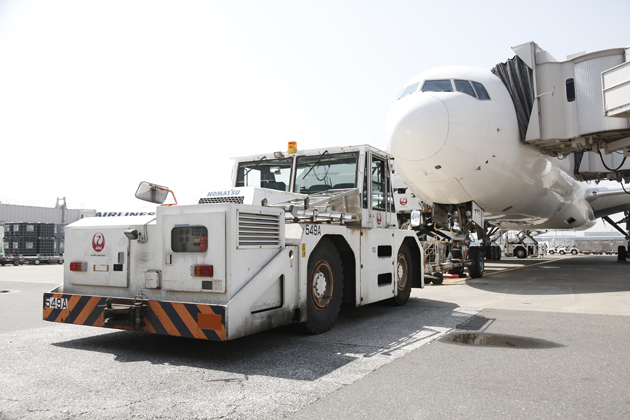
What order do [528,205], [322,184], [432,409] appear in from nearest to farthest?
[432,409] < [322,184] < [528,205]

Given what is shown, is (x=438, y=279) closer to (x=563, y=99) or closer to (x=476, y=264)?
(x=476, y=264)

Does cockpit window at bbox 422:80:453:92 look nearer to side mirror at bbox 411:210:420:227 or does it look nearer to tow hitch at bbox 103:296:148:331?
side mirror at bbox 411:210:420:227

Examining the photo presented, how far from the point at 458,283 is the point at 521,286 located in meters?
1.61

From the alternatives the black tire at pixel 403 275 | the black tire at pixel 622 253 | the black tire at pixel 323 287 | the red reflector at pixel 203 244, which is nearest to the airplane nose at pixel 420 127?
the black tire at pixel 403 275

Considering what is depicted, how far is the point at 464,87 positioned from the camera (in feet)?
37.7

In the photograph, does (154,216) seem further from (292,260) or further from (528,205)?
(528,205)

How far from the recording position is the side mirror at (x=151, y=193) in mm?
5438

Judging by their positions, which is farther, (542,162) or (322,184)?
(542,162)

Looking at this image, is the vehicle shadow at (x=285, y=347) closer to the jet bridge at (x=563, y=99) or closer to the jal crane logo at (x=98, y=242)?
the jal crane logo at (x=98, y=242)

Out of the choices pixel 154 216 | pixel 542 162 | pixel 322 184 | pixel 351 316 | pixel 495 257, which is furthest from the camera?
pixel 495 257

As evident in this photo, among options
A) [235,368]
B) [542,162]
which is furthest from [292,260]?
[542,162]

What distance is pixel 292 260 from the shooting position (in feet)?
17.4

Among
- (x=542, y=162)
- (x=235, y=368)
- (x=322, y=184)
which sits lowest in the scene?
(x=235, y=368)

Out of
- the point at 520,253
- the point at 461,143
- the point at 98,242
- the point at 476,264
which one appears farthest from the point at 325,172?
the point at 520,253
